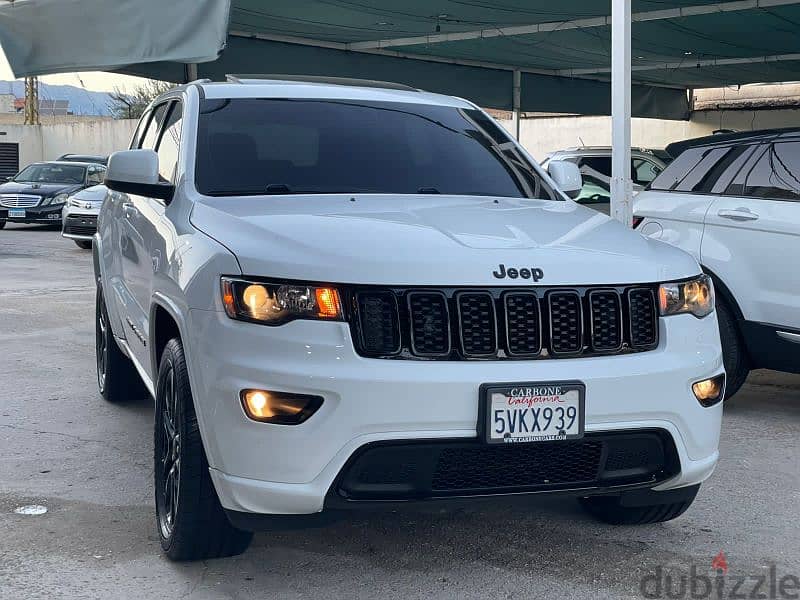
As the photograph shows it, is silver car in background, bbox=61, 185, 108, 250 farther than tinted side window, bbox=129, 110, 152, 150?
Yes

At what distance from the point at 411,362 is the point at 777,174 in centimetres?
376

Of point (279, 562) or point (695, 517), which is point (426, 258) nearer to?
point (279, 562)

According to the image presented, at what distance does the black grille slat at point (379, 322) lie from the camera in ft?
10.5

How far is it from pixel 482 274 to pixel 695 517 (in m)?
1.67

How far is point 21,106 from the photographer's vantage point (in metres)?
82.2

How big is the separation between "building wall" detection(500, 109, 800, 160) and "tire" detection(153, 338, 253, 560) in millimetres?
22844

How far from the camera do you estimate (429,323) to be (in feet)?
10.7

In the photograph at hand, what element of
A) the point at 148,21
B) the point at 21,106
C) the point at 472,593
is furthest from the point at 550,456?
the point at 21,106

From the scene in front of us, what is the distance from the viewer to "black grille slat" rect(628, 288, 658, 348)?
3502mm

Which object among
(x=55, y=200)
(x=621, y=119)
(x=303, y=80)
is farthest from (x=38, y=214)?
(x=303, y=80)

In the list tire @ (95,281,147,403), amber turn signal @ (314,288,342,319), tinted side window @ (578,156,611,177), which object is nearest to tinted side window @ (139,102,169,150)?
tire @ (95,281,147,403)

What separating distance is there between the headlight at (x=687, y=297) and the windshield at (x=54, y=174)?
19364 millimetres

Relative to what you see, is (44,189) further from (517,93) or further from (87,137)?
(87,137)

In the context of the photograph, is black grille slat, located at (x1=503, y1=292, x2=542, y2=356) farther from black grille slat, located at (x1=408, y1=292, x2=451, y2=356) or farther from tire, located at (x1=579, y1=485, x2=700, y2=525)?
tire, located at (x1=579, y1=485, x2=700, y2=525)
